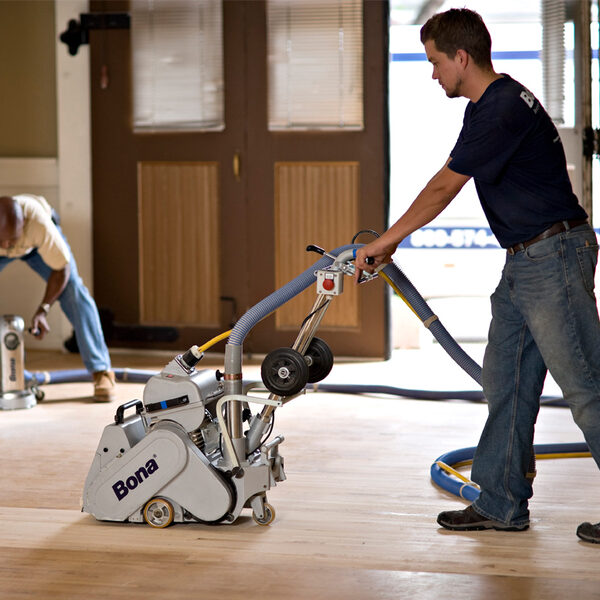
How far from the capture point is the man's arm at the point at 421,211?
89.7 inches

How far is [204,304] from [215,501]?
3.00 metres

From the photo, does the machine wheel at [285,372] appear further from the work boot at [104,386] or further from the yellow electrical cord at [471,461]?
the work boot at [104,386]

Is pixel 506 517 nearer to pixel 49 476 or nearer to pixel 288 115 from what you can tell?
pixel 49 476

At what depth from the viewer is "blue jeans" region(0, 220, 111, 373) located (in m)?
4.25

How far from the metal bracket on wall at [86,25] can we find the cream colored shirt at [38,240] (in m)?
1.62

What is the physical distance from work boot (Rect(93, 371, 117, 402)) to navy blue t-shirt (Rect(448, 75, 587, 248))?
2403 mm

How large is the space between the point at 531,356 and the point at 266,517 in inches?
31.7

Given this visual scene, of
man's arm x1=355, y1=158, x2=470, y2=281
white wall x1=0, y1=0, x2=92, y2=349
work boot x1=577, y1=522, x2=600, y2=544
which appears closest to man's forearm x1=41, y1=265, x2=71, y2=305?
white wall x1=0, y1=0, x2=92, y2=349

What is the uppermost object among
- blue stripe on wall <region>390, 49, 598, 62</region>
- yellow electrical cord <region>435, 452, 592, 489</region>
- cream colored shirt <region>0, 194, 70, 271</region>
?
blue stripe on wall <region>390, 49, 598, 62</region>

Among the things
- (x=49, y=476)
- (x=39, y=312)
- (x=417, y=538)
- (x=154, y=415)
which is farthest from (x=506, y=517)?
(x=39, y=312)

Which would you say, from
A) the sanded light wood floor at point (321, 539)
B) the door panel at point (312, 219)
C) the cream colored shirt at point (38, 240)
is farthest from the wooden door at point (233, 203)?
the sanded light wood floor at point (321, 539)

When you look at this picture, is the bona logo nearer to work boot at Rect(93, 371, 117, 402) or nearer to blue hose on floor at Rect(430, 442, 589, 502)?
blue hose on floor at Rect(430, 442, 589, 502)

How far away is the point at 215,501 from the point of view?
2.47m

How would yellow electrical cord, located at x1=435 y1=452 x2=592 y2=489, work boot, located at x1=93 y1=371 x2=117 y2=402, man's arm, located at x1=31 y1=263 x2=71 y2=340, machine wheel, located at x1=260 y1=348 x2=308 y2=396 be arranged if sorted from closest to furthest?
machine wheel, located at x1=260 y1=348 x2=308 y2=396 → yellow electrical cord, located at x1=435 y1=452 x2=592 y2=489 → man's arm, located at x1=31 y1=263 x2=71 y2=340 → work boot, located at x1=93 y1=371 x2=117 y2=402
